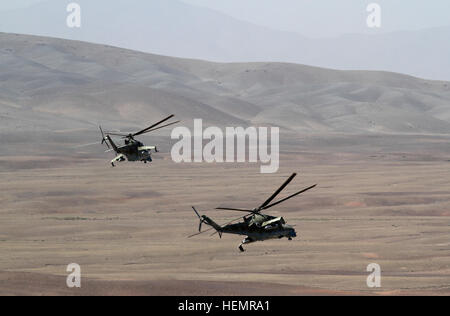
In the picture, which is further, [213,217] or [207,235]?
[213,217]

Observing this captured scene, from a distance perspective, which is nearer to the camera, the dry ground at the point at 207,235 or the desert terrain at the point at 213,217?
the dry ground at the point at 207,235

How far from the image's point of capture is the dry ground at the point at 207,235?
45.3 metres

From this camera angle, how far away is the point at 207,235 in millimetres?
65688

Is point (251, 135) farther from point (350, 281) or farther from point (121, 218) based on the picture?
point (350, 281)

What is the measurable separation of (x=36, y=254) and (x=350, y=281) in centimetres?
1948

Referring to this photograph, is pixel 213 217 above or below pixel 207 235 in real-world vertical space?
above

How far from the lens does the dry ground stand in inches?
1784

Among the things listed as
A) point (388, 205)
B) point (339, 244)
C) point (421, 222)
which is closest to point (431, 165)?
point (388, 205)

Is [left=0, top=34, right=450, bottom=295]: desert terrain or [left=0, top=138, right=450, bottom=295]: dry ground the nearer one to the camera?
[left=0, top=138, right=450, bottom=295]: dry ground
